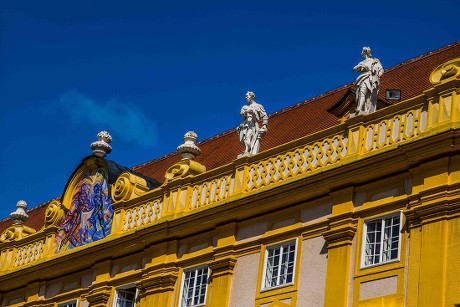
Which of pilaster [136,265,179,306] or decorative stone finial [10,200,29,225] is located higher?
decorative stone finial [10,200,29,225]

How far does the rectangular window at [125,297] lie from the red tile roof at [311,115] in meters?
4.34

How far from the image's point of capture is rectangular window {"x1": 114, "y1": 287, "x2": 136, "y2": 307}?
3094cm

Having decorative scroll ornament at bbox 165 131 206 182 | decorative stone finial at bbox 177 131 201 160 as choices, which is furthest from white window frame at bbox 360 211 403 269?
decorative stone finial at bbox 177 131 201 160

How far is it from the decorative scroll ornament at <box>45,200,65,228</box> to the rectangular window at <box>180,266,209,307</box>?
253 inches

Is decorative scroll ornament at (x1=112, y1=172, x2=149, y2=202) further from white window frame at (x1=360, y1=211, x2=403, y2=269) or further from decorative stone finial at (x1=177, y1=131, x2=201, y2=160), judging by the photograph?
white window frame at (x1=360, y1=211, x2=403, y2=269)

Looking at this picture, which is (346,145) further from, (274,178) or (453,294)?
(453,294)

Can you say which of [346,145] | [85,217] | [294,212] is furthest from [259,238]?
[85,217]

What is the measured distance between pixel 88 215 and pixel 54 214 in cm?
161

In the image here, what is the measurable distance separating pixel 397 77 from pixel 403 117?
5325 millimetres

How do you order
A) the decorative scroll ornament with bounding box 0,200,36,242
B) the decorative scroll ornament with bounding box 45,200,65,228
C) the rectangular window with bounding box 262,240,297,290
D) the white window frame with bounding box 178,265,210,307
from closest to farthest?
the rectangular window with bounding box 262,240,297,290 < the white window frame with bounding box 178,265,210,307 < the decorative scroll ornament with bounding box 45,200,65,228 < the decorative scroll ornament with bounding box 0,200,36,242

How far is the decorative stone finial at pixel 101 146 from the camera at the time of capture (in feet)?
110

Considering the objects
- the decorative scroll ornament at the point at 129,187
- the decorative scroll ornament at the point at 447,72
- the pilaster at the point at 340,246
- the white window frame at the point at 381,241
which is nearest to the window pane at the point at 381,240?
the white window frame at the point at 381,241

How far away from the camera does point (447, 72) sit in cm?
2517

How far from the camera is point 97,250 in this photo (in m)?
32.0
